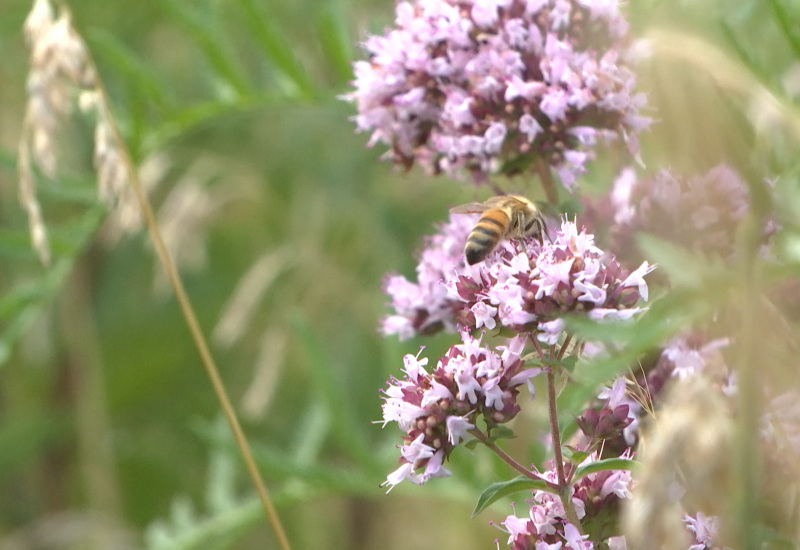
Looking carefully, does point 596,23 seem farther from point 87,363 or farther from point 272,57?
point 87,363

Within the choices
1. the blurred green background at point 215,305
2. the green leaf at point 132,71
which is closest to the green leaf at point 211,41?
the blurred green background at point 215,305

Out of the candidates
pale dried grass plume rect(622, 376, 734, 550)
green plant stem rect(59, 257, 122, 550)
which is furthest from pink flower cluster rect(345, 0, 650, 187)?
green plant stem rect(59, 257, 122, 550)

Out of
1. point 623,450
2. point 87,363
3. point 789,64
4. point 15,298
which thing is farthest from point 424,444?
point 87,363

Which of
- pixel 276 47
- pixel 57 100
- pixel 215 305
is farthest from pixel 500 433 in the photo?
pixel 215 305

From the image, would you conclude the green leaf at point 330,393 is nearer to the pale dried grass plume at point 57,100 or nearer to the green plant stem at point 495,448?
the pale dried grass plume at point 57,100

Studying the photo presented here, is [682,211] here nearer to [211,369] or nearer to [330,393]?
[211,369]

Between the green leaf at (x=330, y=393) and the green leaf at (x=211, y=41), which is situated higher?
the green leaf at (x=211, y=41)
